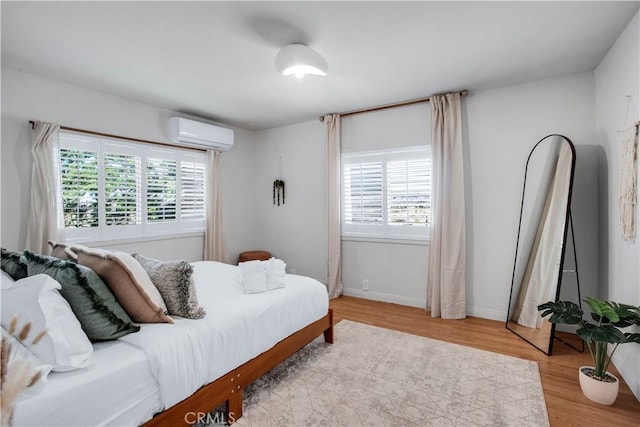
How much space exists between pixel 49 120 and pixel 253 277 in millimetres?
2716

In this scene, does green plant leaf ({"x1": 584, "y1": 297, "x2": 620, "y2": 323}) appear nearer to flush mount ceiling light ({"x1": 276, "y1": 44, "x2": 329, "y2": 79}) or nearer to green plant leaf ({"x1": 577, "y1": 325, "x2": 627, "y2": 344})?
green plant leaf ({"x1": 577, "y1": 325, "x2": 627, "y2": 344})

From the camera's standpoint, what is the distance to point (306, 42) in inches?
96.9

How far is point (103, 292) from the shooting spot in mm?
1587

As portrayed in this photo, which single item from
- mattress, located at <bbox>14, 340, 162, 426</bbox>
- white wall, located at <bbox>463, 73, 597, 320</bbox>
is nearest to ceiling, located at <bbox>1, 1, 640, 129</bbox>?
white wall, located at <bbox>463, 73, 597, 320</bbox>

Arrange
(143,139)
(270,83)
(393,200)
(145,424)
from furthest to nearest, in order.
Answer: (393,200), (143,139), (270,83), (145,424)

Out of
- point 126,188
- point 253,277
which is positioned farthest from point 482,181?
point 126,188

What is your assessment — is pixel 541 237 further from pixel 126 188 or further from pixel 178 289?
pixel 126 188

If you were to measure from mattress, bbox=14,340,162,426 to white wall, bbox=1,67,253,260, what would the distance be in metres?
2.35

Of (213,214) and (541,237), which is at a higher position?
(213,214)

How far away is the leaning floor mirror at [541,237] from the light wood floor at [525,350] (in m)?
0.18

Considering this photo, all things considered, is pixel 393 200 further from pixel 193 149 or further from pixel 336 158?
pixel 193 149

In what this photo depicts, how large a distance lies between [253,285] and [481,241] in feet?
8.77

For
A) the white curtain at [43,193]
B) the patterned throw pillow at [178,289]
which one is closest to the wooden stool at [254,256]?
the white curtain at [43,193]

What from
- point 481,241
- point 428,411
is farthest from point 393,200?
point 428,411
